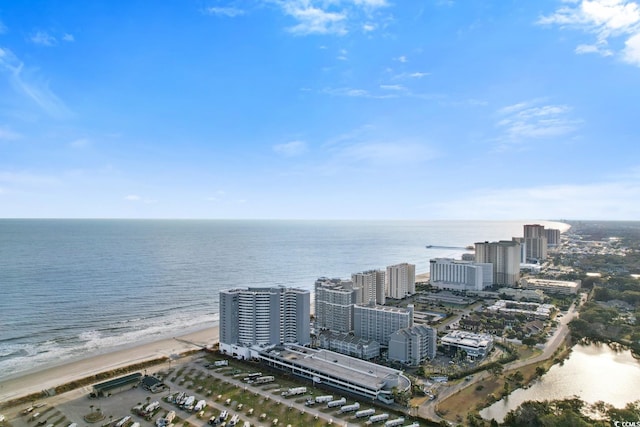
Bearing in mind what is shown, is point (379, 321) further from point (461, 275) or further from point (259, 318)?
point (461, 275)

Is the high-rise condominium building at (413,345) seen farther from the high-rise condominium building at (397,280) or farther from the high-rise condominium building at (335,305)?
the high-rise condominium building at (397,280)

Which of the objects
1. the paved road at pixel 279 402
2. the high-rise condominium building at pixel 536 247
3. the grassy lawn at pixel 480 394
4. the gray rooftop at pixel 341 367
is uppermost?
the high-rise condominium building at pixel 536 247

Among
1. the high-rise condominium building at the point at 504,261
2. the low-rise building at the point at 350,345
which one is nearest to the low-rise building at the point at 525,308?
the high-rise condominium building at the point at 504,261

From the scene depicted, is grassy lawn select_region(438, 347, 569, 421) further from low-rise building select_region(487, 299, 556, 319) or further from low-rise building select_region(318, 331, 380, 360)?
low-rise building select_region(487, 299, 556, 319)

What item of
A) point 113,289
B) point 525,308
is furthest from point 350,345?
point 113,289

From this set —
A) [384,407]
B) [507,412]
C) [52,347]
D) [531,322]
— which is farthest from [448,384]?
[52,347]
